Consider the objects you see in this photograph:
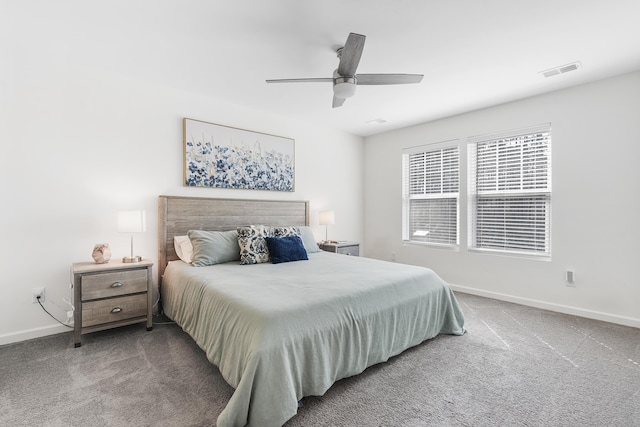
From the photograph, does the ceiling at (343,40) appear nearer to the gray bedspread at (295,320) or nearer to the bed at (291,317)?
the bed at (291,317)

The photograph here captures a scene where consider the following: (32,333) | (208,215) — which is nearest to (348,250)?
(208,215)

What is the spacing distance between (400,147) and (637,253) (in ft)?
10.1

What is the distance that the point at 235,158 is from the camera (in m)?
3.84

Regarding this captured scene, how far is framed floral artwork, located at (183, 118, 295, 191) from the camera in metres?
3.52

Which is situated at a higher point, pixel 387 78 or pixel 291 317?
pixel 387 78

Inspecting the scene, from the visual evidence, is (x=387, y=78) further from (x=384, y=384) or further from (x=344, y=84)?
(x=384, y=384)

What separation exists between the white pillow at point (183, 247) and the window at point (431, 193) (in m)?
3.30

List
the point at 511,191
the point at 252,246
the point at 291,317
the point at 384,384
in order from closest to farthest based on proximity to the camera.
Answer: the point at 291,317 → the point at 384,384 → the point at 252,246 → the point at 511,191

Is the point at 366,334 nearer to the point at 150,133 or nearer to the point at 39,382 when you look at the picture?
the point at 39,382

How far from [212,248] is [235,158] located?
133cm

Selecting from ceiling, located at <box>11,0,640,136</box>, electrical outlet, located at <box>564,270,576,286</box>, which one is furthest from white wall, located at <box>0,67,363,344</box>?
electrical outlet, located at <box>564,270,576,286</box>

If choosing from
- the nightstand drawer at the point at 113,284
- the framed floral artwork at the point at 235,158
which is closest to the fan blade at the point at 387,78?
the framed floral artwork at the point at 235,158

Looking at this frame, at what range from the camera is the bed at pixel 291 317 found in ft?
5.08

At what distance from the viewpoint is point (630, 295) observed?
2984 millimetres
